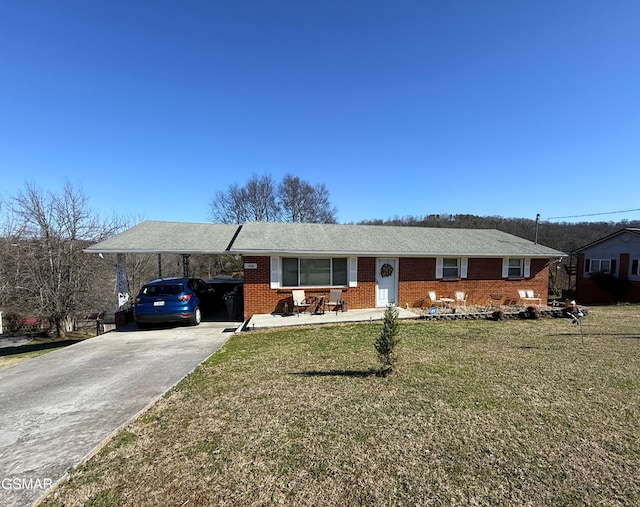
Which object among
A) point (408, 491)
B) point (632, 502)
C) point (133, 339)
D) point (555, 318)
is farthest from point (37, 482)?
point (555, 318)

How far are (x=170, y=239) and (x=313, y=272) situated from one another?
564cm

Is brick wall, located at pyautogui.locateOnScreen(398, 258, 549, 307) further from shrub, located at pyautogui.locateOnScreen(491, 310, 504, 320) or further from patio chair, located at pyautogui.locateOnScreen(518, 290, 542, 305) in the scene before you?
shrub, located at pyautogui.locateOnScreen(491, 310, 504, 320)

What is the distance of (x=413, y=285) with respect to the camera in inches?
497

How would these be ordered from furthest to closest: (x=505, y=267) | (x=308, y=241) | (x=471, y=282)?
(x=505, y=267) < (x=471, y=282) < (x=308, y=241)

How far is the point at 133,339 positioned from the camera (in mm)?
8344

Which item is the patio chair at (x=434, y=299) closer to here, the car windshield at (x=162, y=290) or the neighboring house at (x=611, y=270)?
the car windshield at (x=162, y=290)

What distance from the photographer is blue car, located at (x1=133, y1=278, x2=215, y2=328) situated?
918 cm

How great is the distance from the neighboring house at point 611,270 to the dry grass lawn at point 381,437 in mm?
19234

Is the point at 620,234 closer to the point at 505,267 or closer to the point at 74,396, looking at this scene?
the point at 505,267

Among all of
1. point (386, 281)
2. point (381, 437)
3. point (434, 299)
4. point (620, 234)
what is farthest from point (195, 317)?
point (620, 234)

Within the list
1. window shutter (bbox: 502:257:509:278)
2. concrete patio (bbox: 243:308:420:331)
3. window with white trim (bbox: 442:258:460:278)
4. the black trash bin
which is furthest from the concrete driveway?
window shutter (bbox: 502:257:509:278)

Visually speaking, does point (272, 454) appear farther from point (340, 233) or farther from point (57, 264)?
point (57, 264)

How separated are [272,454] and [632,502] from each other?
318cm

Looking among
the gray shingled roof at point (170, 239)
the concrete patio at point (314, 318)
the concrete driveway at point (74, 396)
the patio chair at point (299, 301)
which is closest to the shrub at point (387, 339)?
the concrete driveway at point (74, 396)
